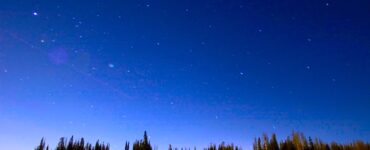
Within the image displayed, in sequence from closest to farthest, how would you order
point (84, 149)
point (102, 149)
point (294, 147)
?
1. point (294, 147)
2. point (84, 149)
3. point (102, 149)

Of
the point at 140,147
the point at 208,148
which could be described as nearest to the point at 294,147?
the point at 208,148

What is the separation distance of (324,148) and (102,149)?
179ft

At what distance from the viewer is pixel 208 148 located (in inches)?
3091

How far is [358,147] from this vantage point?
3014 inches

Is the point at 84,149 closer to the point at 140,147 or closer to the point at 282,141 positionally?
the point at 140,147

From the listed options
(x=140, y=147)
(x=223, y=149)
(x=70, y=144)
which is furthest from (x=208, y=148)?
(x=70, y=144)

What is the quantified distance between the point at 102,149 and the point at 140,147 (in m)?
10.8

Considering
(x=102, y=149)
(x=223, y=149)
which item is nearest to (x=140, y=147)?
(x=102, y=149)

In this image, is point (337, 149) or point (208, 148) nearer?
point (337, 149)

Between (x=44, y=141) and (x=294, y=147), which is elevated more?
(x=44, y=141)

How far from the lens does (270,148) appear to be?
69.6m

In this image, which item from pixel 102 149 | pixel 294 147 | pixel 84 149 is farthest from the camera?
pixel 102 149

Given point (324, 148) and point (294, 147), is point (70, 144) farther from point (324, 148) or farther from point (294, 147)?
point (324, 148)

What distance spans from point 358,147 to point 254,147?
27439 millimetres
